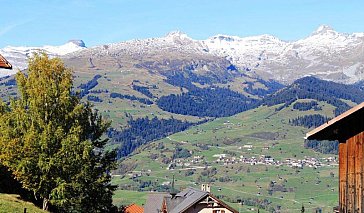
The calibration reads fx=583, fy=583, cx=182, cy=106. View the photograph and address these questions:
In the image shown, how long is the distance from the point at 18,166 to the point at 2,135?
2.89 m

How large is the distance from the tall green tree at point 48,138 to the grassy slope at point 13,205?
112 cm

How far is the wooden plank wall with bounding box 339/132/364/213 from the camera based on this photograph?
12922 mm

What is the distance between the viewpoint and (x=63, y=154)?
34406mm

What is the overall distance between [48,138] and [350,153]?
77.3 feet

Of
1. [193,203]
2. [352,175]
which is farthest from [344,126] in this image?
[193,203]

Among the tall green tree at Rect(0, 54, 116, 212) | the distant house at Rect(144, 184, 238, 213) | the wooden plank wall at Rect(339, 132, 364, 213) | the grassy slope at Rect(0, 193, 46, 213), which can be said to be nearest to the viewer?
the wooden plank wall at Rect(339, 132, 364, 213)

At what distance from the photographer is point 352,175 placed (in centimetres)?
1327

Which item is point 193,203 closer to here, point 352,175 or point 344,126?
point 344,126

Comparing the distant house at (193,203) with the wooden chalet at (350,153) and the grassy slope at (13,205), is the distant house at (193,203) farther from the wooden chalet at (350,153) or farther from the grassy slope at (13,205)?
the wooden chalet at (350,153)

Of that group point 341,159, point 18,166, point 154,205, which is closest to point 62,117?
point 18,166

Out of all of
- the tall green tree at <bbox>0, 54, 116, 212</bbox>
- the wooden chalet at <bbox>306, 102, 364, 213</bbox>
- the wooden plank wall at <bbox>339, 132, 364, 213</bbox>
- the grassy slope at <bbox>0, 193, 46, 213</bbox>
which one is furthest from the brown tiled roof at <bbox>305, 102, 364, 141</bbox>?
the tall green tree at <bbox>0, 54, 116, 212</bbox>

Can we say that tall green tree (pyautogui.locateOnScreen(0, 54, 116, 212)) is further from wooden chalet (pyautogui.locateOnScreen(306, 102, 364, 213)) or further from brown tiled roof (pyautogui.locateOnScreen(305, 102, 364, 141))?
wooden chalet (pyautogui.locateOnScreen(306, 102, 364, 213))

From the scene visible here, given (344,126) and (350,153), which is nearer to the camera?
(350,153)

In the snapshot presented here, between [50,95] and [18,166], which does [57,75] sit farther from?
[18,166]
